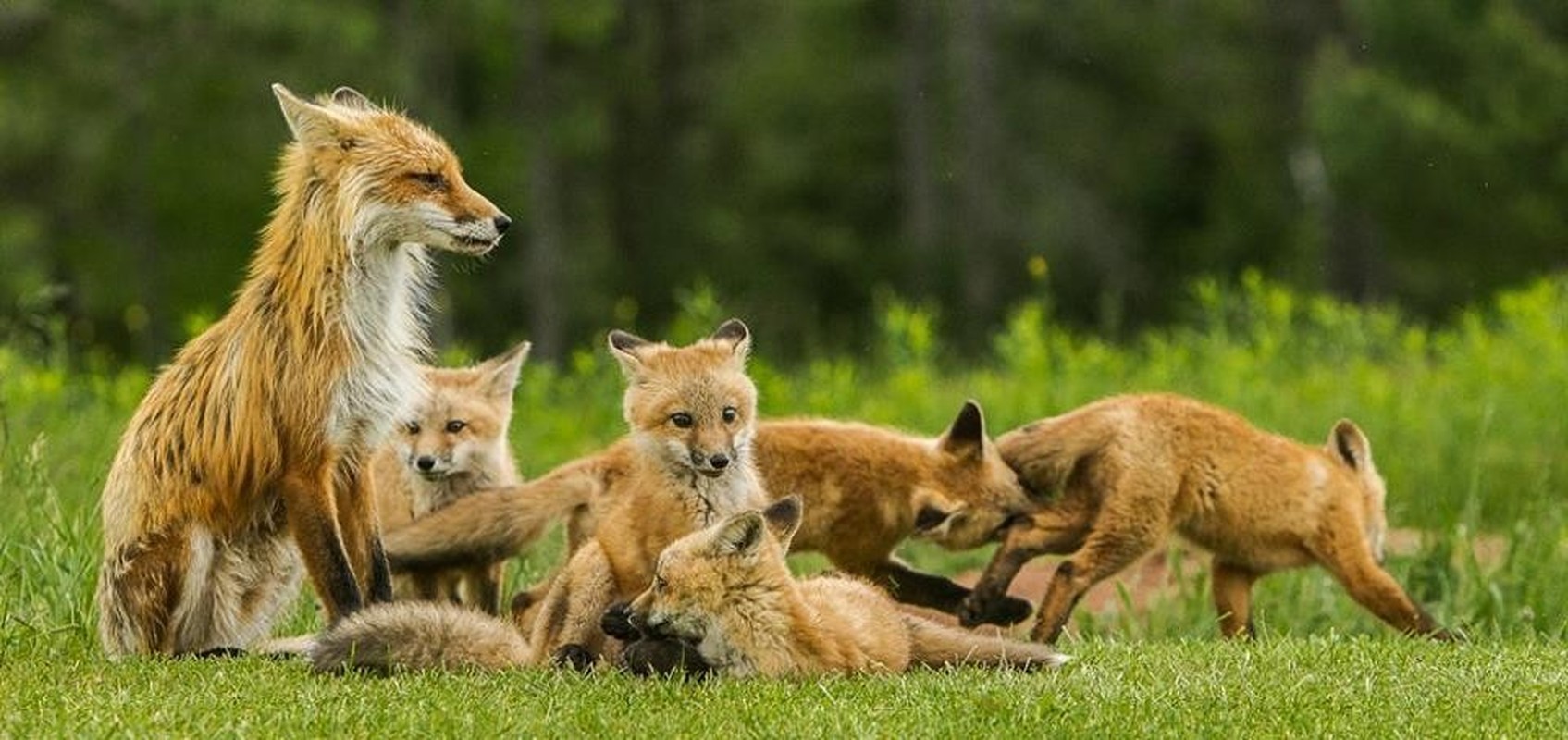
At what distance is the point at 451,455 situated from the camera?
38.7 ft

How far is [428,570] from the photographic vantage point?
11117 mm

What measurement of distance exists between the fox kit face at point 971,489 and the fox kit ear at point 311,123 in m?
3.10

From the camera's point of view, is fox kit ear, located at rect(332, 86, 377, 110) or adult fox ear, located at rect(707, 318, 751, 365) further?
fox kit ear, located at rect(332, 86, 377, 110)

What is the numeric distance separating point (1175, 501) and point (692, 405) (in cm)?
262

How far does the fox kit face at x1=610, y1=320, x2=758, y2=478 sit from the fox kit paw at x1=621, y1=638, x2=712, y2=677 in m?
1.07

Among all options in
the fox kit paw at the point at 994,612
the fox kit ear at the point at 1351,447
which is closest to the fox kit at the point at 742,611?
the fox kit paw at the point at 994,612

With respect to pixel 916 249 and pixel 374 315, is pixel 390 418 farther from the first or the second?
pixel 916 249

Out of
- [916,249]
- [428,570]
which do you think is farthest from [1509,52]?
[428,570]

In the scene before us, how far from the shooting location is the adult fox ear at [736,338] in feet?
34.9

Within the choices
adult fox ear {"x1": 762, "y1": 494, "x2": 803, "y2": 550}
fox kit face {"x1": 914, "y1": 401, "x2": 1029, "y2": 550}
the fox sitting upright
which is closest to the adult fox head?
adult fox ear {"x1": 762, "y1": 494, "x2": 803, "y2": 550}

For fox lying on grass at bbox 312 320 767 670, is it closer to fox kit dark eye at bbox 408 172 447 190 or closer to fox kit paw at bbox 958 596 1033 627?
fox kit dark eye at bbox 408 172 447 190

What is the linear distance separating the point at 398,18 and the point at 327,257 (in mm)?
28210

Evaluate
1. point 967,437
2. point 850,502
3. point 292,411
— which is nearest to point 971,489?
point 967,437

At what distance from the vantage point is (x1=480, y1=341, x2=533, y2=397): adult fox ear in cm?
1230
